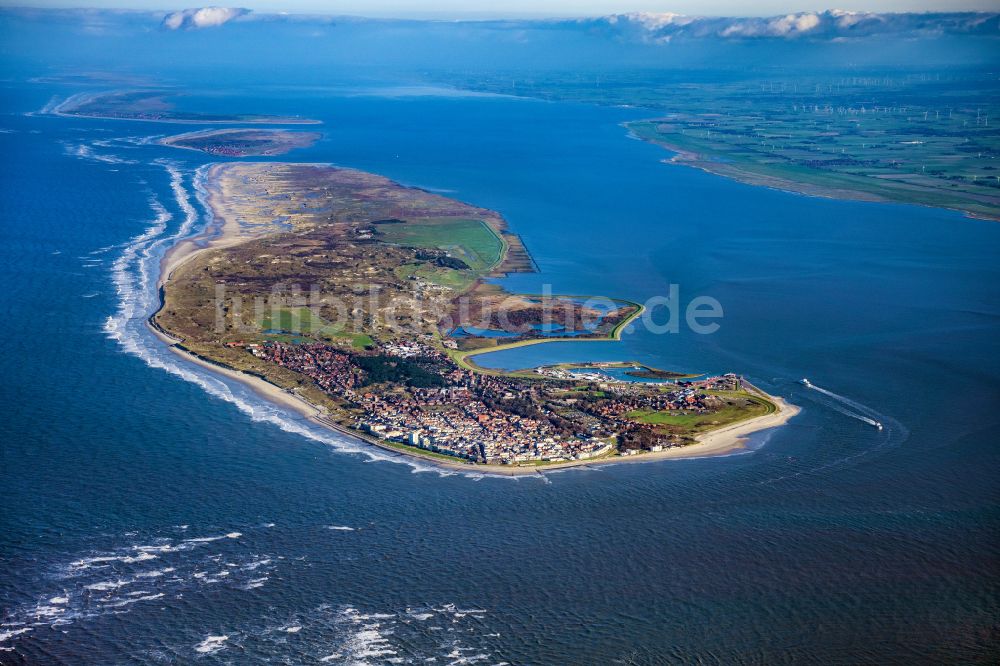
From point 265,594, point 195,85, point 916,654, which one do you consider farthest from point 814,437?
point 195,85

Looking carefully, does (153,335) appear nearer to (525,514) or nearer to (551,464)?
(551,464)

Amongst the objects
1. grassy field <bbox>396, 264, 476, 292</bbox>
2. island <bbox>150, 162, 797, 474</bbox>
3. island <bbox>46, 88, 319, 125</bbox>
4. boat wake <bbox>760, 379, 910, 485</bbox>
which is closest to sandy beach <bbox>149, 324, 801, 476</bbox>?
island <bbox>150, 162, 797, 474</bbox>

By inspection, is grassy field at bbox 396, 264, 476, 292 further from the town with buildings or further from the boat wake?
the boat wake

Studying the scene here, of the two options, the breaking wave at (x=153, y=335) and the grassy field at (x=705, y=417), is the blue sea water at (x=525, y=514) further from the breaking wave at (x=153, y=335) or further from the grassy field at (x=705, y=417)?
the grassy field at (x=705, y=417)

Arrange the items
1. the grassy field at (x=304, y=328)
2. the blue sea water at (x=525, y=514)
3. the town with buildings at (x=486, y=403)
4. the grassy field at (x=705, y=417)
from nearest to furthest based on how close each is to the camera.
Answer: the blue sea water at (x=525, y=514) → the town with buildings at (x=486, y=403) → the grassy field at (x=705, y=417) → the grassy field at (x=304, y=328)

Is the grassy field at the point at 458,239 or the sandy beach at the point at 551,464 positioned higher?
the grassy field at the point at 458,239

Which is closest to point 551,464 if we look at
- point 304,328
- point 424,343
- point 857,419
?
point 857,419

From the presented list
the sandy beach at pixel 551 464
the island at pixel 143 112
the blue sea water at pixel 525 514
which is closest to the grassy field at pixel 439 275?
the blue sea water at pixel 525 514
